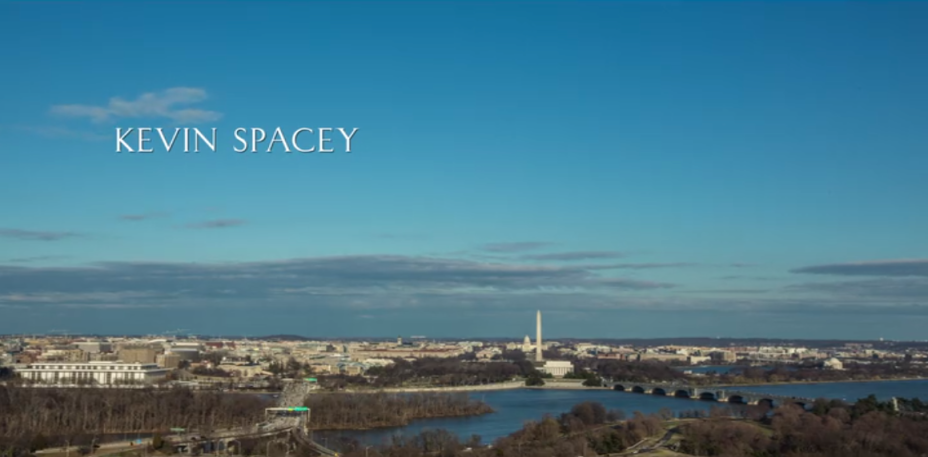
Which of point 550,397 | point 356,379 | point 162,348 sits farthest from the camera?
point 162,348

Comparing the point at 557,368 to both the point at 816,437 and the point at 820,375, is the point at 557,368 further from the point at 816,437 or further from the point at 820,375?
the point at 816,437

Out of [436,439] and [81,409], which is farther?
[81,409]

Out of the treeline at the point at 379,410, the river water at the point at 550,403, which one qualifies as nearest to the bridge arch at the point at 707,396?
the river water at the point at 550,403

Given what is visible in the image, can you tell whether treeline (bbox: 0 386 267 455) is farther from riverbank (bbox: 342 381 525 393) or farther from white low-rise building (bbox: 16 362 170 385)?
riverbank (bbox: 342 381 525 393)

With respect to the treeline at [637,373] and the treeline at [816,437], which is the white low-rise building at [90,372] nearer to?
Result: the treeline at [637,373]

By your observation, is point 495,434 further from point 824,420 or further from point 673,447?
point 824,420

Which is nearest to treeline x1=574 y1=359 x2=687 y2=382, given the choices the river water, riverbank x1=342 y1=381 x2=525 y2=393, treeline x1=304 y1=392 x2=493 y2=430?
the river water

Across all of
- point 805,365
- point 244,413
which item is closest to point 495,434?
point 244,413
